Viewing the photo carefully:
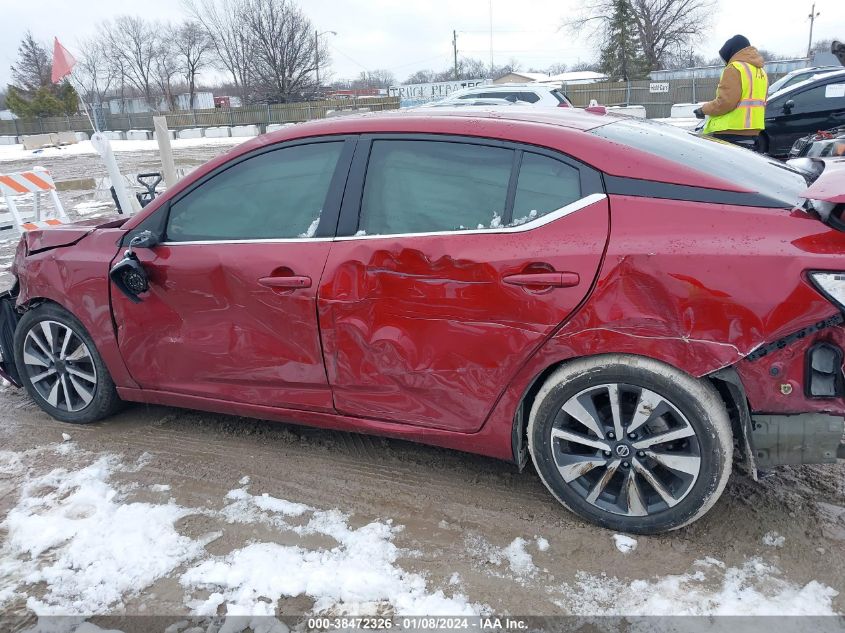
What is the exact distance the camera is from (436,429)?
2920 mm

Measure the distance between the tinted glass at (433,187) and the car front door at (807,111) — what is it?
31.4 ft

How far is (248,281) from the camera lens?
304 centimetres

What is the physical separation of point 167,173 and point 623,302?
25.6 feet

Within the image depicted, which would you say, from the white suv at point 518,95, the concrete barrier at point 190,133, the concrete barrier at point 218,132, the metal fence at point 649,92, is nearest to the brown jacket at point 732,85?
the white suv at point 518,95

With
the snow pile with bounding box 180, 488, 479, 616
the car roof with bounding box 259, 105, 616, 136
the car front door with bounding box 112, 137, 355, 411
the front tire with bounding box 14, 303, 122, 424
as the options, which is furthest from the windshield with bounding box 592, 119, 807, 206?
the front tire with bounding box 14, 303, 122, 424

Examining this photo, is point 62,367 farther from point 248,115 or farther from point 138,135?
point 248,115

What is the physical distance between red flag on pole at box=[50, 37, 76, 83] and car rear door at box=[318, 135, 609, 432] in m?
6.30

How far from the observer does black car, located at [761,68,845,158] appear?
1018cm

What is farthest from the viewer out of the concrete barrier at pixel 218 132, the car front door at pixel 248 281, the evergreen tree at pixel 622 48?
the evergreen tree at pixel 622 48

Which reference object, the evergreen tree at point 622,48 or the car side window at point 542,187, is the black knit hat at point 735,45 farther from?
the evergreen tree at point 622,48

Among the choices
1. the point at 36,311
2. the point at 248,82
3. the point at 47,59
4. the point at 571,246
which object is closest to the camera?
the point at 571,246

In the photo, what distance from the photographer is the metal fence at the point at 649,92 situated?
32.0 m

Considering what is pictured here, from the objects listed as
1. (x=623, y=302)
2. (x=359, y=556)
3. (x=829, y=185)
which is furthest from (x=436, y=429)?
(x=829, y=185)

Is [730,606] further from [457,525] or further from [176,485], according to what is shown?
[176,485]
